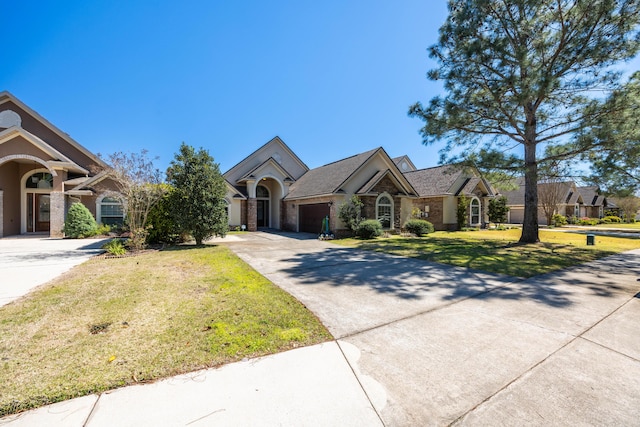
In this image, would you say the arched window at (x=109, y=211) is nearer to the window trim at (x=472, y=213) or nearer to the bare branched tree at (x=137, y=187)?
the bare branched tree at (x=137, y=187)

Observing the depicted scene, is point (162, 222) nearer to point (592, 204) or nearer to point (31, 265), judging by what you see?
point (31, 265)

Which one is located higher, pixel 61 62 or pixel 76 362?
pixel 61 62

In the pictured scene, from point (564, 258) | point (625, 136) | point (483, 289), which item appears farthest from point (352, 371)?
point (625, 136)

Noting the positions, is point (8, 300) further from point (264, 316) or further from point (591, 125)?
point (591, 125)

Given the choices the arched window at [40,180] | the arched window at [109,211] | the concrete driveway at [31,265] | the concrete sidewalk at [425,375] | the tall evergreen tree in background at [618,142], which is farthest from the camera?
the arched window at [40,180]

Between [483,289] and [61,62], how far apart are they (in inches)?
752

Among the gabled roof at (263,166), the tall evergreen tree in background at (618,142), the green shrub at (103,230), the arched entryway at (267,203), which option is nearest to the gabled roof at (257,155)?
the gabled roof at (263,166)

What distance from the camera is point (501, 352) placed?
3.49m

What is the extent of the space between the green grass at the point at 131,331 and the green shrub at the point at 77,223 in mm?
12361

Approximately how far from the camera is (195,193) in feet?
42.2

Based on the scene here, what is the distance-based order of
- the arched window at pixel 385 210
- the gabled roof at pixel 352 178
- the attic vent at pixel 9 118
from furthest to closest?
1. the arched window at pixel 385 210
2. the gabled roof at pixel 352 178
3. the attic vent at pixel 9 118

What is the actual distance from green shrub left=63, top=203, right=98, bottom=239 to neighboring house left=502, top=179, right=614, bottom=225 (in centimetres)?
4457

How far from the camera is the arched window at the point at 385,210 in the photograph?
19.1 meters

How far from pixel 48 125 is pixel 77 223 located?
8.87 m
